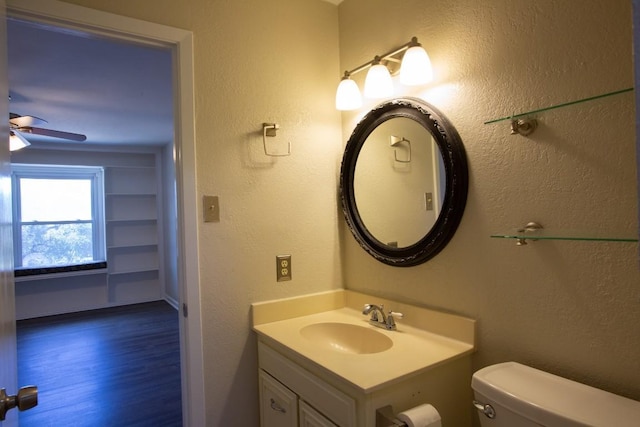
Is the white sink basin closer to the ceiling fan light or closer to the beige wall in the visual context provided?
the beige wall

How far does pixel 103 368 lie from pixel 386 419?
124 inches

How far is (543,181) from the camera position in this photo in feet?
3.77

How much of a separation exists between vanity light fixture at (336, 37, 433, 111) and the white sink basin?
102 centimetres

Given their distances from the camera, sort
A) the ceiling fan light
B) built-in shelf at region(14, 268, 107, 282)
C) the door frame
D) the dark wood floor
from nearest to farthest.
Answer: the door frame < the dark wood floor < the ceiling fan light < built-in shelf at region(14, 268, 107, 282)

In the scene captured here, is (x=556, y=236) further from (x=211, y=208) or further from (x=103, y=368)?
(x=103, y=368)

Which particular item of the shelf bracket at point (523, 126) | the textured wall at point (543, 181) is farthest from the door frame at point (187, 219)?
the shelf bracket at point (523, 126)

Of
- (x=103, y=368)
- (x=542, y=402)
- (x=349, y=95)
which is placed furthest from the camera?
(x=103, y=368)

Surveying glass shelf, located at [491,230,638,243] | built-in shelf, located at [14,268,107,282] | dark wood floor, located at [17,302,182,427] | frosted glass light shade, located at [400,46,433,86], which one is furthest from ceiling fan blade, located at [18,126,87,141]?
glass shelf, located at [491,230,638,243]

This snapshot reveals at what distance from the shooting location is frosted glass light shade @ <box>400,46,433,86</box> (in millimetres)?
1415

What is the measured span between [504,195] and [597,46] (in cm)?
48

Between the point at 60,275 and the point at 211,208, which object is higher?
the point at 211,208

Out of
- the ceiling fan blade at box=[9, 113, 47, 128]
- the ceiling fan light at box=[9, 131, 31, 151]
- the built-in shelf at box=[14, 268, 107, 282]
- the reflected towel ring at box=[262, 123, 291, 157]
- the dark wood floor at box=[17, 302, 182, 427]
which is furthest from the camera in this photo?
the built-in shelf at box=[14, 268, 107, 282]

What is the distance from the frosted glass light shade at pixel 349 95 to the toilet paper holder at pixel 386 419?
1.27 m

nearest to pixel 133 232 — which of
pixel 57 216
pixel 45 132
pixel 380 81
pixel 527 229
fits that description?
pixel 57 216
